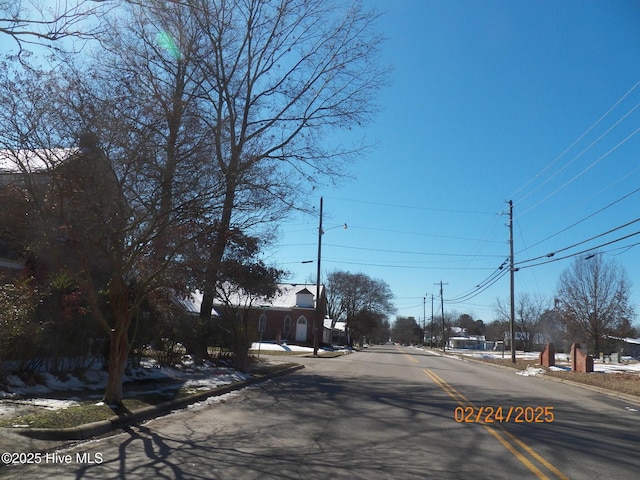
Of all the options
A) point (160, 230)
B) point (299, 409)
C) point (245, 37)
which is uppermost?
point (245, 37)

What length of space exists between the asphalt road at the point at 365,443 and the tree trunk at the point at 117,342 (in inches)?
45.5

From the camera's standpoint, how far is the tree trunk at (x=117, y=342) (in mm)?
10891

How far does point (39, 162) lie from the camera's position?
411 inches

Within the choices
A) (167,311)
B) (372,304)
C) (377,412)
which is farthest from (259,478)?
(372,304)

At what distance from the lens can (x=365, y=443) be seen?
8.75 metres

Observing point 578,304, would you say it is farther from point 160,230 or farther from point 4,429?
point 4,429

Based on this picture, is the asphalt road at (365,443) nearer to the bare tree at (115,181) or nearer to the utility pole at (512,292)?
the bare tree at (115,181)

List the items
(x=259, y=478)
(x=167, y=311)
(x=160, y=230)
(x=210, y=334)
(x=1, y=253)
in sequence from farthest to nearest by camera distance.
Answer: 1. (x=210, y=334)
2. (x=1, y=253)
3. (x=167, y=311)
4. (x=160, y=230)
5. (x=259, y=478)

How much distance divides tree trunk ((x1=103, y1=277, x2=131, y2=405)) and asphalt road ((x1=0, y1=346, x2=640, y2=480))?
1.16m

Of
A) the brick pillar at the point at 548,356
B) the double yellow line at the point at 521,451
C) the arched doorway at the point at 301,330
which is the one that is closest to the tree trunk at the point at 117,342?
the double yellow line at the point at 521,451

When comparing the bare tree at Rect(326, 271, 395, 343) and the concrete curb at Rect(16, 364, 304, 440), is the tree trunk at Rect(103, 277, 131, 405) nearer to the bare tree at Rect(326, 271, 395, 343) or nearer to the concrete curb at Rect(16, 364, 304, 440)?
the concrete curb at Rect(16, 364, 304, 440)

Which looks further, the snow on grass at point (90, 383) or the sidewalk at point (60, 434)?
the snow on grass at point (90, 383)

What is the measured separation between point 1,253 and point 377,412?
15059mm

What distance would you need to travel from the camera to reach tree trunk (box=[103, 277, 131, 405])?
1089cm
